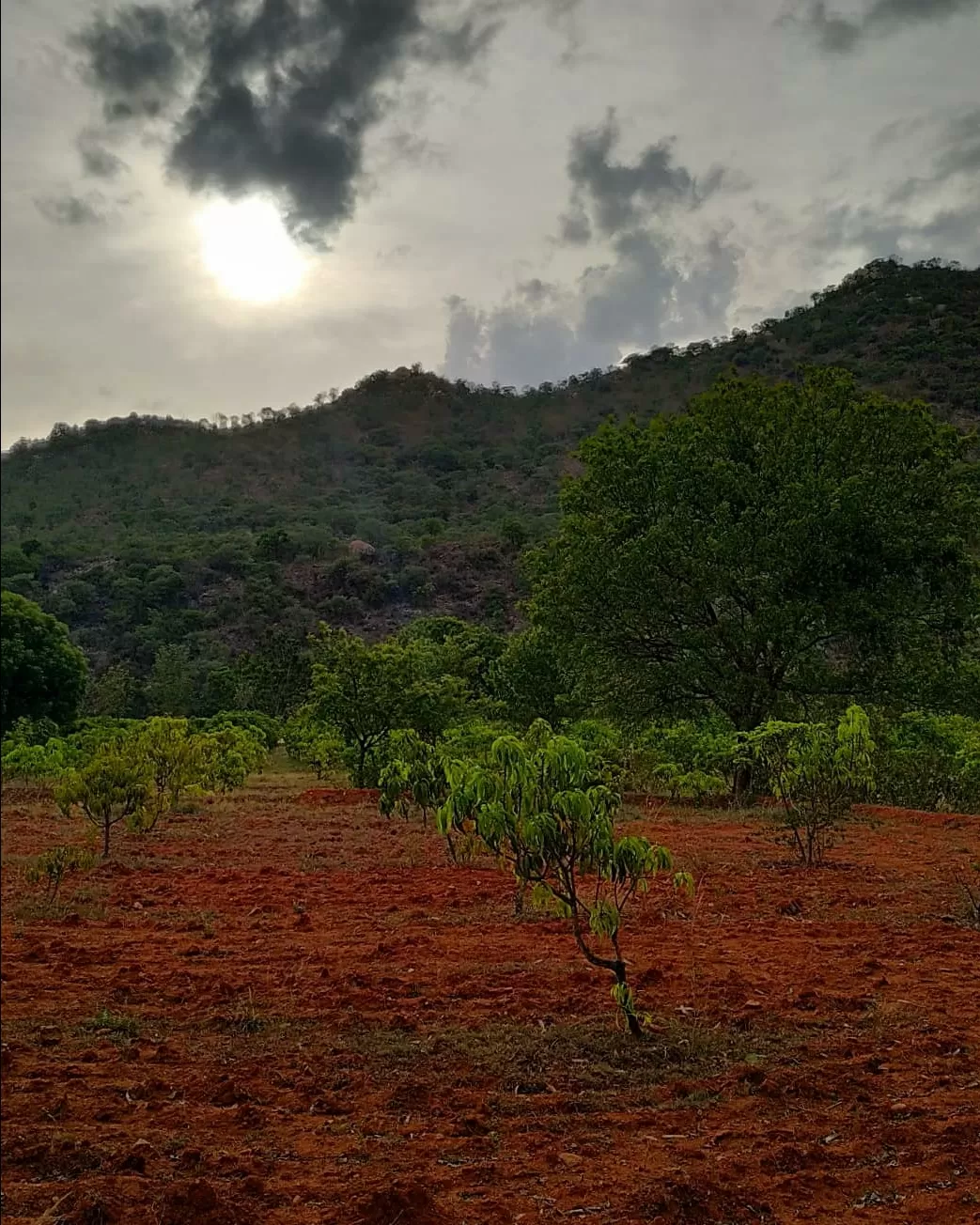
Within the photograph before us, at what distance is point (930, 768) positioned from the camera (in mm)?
17859

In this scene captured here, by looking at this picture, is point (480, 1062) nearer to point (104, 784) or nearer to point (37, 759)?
point (104, 784)

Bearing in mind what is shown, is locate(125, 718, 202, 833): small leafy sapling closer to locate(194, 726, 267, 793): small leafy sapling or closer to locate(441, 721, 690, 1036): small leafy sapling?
locate(194, 726, 267, 793): small leafy sapling

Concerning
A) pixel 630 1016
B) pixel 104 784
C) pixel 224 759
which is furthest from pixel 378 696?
pixel 630 1016

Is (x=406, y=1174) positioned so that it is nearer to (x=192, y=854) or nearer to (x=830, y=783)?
(x=830, y=783)

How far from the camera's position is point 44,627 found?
1542 centimetres

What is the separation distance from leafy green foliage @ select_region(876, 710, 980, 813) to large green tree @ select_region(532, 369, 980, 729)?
1.72 metres

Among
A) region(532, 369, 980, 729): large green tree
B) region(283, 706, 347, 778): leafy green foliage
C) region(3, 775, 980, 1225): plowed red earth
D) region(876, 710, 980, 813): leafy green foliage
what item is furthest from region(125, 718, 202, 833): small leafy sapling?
region(876, 710, 980, 813): leafy green foliage

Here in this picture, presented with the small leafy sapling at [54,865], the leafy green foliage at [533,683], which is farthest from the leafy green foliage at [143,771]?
the leafy green foliage at [533,683]

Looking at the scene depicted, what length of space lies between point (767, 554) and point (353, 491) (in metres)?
74.5

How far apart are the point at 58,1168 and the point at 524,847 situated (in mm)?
2429

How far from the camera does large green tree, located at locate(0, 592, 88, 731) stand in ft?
48.1

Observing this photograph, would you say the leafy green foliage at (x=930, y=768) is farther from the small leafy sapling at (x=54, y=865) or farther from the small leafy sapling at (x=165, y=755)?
the small leafy sapling at (x=54, y=865)

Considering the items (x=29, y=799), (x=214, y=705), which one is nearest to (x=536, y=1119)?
(x=29, y=799)

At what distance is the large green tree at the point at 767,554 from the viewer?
16062mm
